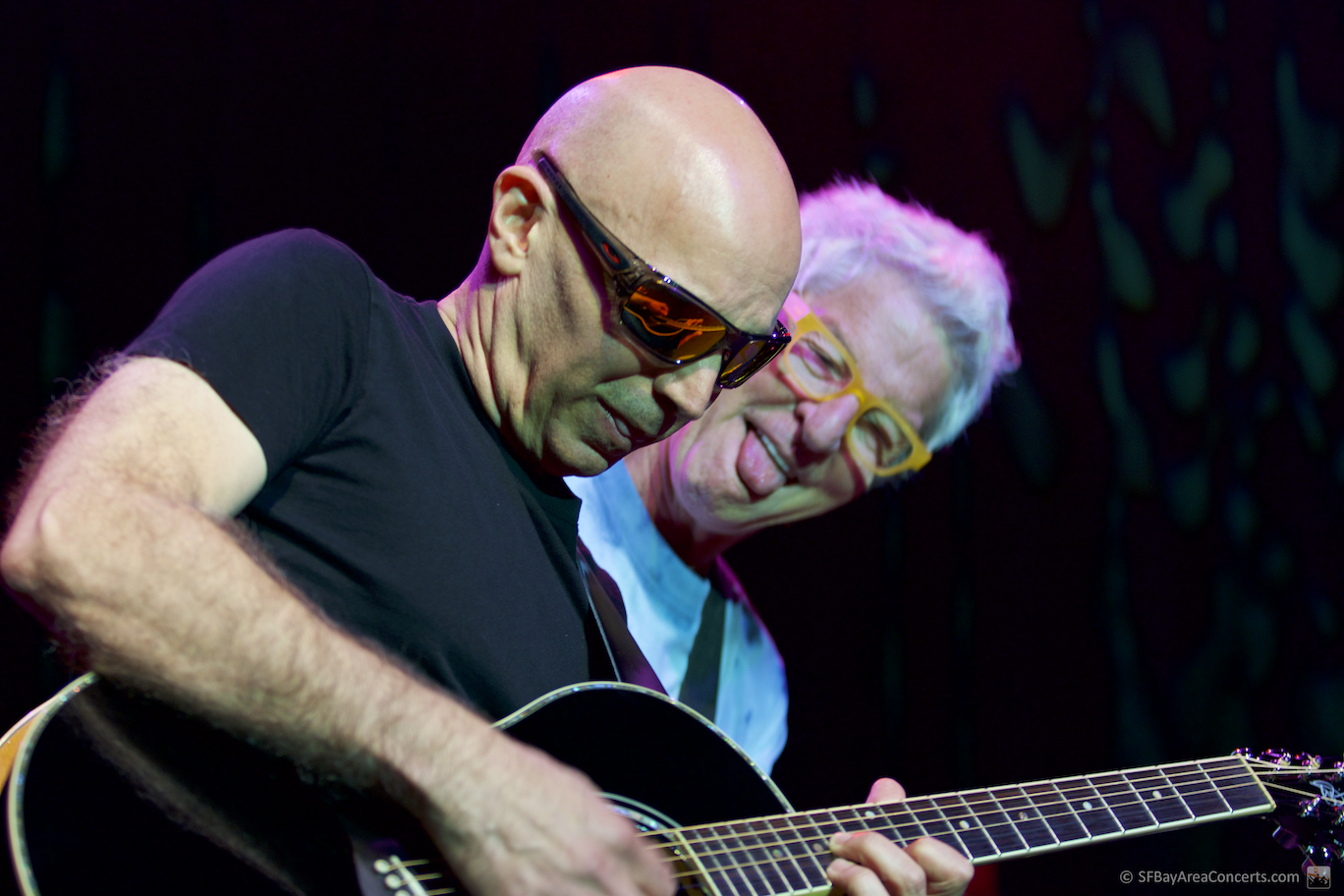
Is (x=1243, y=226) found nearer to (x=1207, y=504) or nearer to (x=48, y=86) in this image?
(x=1207, y=504)

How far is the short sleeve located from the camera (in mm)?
914

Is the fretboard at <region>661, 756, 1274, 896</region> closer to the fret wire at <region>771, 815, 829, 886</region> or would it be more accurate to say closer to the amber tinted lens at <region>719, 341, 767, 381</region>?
the fret wire at <region>771, 815, 829, 886</region>

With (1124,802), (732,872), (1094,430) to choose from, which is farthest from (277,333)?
(1094,430)

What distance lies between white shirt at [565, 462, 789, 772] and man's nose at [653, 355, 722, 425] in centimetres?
79

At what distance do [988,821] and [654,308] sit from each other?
914 millimetres

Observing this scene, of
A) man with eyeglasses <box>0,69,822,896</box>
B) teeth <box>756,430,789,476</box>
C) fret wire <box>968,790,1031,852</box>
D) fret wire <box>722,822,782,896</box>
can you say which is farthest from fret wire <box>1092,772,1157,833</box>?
teeth <box>756,430,789,476</box>

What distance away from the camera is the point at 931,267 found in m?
2.38

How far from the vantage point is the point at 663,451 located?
247 cm

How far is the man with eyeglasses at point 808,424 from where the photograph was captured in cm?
237

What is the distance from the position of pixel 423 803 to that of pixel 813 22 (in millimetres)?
2383

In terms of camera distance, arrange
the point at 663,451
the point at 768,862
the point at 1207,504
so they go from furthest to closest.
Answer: the point at 1207,504, the point at 663,451, the point at 768,862

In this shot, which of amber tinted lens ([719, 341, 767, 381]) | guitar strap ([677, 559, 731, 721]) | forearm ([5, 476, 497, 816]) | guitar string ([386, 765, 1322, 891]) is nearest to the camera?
forearm ([5, 476, 497, 816])

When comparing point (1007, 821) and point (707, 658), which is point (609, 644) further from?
point (707, 658)

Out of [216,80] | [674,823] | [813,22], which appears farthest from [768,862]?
A: [813,22]
